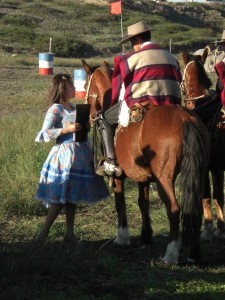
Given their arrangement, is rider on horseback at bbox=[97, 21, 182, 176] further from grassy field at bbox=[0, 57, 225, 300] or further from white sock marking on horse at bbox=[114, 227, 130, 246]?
grassy field at bbox=[0, 57, 225, 300]

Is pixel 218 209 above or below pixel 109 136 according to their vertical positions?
below

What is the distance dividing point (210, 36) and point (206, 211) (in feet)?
170

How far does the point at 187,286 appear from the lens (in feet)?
22.9

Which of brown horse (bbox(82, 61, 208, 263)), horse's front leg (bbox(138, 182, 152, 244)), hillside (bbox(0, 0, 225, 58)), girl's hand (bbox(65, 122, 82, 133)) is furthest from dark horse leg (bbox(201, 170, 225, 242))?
hillside (bbox(0, 0, 225, 58))

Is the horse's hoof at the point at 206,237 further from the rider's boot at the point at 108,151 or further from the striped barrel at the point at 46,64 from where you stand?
the striped barrel at the point at 46,64

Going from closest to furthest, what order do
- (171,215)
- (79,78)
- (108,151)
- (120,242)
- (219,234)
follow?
1. (171,215)
2. (108,151)
3. (120,242)
4. (219,234)
5. (79,78)

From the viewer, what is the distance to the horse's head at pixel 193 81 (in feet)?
30.0

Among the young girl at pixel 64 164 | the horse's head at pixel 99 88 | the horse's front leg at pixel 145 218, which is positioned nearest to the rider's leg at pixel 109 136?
the young girl at pixel 64 164

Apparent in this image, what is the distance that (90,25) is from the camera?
6469 cm

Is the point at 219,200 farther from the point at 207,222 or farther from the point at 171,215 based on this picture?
the point at 171,215

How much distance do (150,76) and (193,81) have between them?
1101mm

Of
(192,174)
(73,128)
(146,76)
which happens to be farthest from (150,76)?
(192,174)

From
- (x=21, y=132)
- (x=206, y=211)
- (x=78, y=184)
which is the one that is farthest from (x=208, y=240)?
(x=21, y=132)

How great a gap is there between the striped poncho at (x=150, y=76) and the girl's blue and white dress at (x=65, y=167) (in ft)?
2.25
